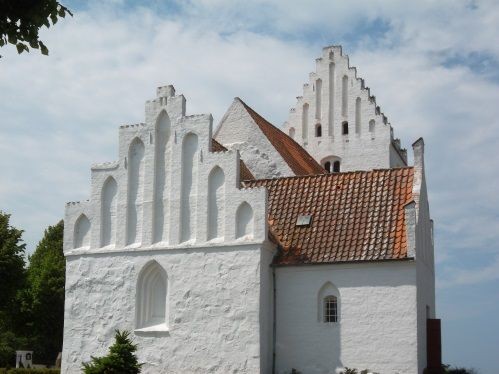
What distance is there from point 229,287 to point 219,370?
2.63 meters

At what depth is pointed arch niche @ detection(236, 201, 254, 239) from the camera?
25.0 meters

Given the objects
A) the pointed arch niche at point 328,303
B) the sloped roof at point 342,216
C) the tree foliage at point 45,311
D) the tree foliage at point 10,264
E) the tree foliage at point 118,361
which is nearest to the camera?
the tree foliage at point 118,361

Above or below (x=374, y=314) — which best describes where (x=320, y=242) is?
above

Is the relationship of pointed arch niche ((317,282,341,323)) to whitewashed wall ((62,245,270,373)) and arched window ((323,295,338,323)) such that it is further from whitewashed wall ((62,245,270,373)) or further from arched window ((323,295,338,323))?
whitewashed wall ((62,245,270,373))

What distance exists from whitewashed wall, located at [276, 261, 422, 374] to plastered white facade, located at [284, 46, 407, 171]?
14599mm

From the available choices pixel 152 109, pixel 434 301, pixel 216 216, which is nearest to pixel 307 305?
pixel 216 216

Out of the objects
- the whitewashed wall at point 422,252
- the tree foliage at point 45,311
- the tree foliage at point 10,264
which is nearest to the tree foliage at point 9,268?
the tree foliage at point 10,264

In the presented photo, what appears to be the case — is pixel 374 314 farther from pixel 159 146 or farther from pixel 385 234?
pixel 159 146

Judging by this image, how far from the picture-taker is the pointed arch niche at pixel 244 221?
2498 centimetres

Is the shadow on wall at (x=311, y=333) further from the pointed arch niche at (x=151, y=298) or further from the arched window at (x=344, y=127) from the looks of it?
the arched window at (x=344, y=127)

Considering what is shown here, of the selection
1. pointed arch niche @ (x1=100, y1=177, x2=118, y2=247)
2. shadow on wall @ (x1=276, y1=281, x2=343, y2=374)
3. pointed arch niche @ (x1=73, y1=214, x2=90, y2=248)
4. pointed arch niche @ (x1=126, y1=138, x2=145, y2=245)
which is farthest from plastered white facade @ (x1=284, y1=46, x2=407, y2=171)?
pointed arch niche @ (x1=73, y1=214, x2=90, y2=248)

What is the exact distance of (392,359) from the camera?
23.4 meters

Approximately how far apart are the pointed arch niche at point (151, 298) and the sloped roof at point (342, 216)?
409 centimetres

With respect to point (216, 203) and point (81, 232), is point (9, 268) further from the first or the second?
point (216, 203)
